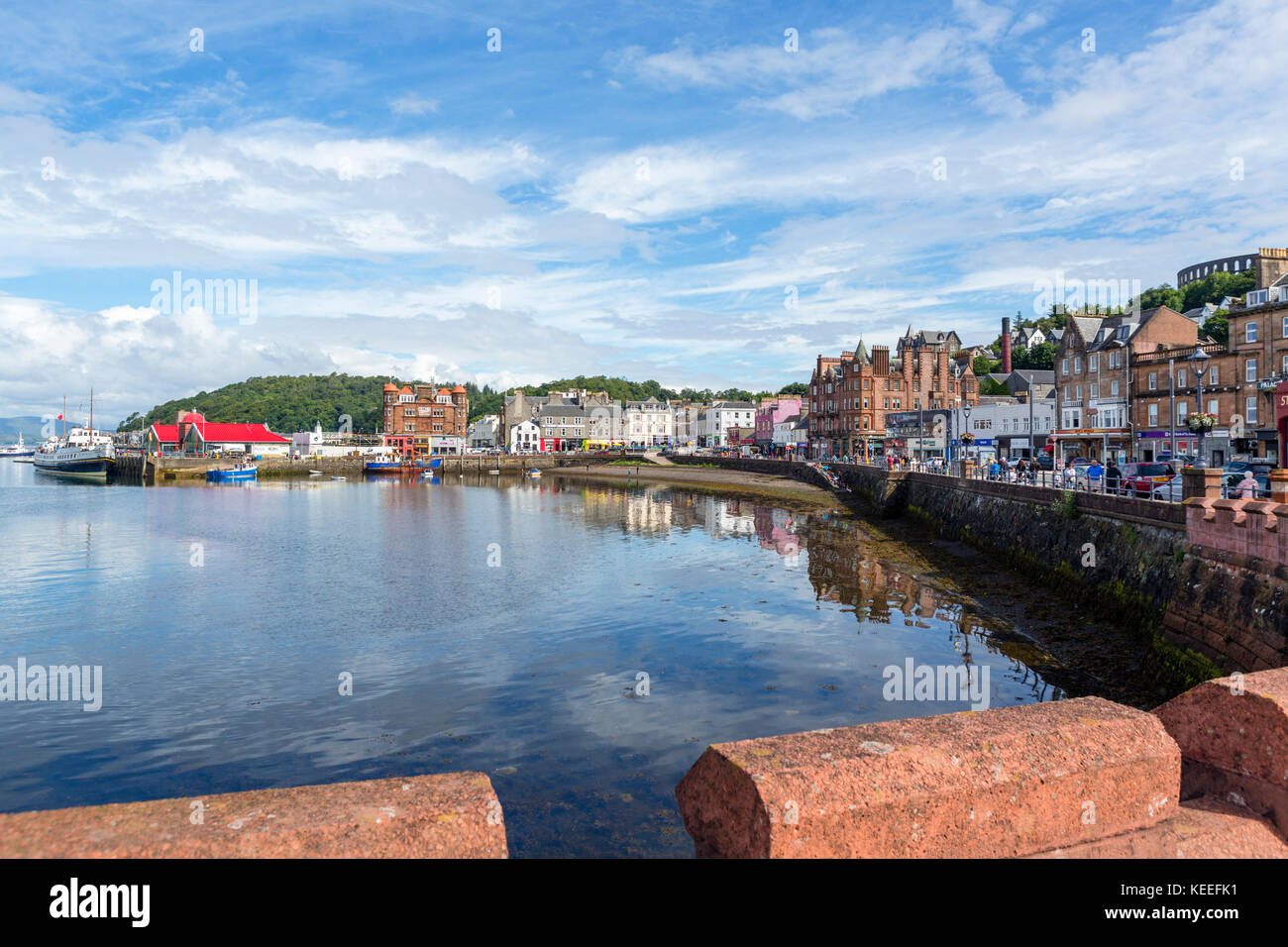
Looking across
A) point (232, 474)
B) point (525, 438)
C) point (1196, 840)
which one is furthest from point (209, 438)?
point (1196, 840)

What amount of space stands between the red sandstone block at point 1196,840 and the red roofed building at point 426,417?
161930 millimetres

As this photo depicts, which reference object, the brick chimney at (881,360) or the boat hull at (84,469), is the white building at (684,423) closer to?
the brick chimney at (881,360)

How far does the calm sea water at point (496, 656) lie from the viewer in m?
11.8

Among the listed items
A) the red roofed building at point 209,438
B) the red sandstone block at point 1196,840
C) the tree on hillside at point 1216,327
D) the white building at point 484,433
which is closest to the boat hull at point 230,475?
the red roofed building at point 209,438

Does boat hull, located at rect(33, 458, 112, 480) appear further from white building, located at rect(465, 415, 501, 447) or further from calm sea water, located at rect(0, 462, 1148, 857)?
calm sea water, located at rect(0, 462, 1148, 857)

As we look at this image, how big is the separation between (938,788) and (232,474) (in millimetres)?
127969

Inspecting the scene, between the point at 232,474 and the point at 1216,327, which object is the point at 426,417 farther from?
the point at 1216,327

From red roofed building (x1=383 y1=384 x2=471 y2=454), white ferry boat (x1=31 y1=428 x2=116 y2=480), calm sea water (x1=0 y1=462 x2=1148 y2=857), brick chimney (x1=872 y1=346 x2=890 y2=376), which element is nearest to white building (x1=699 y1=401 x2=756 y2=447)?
red roofed building (x1=383 y1=384 x2=471 y2=454)

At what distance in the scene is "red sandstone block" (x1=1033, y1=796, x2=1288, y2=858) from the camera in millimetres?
4719

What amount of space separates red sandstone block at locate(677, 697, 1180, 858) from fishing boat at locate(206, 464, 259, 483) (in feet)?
408

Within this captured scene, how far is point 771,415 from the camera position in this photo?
146 meters
